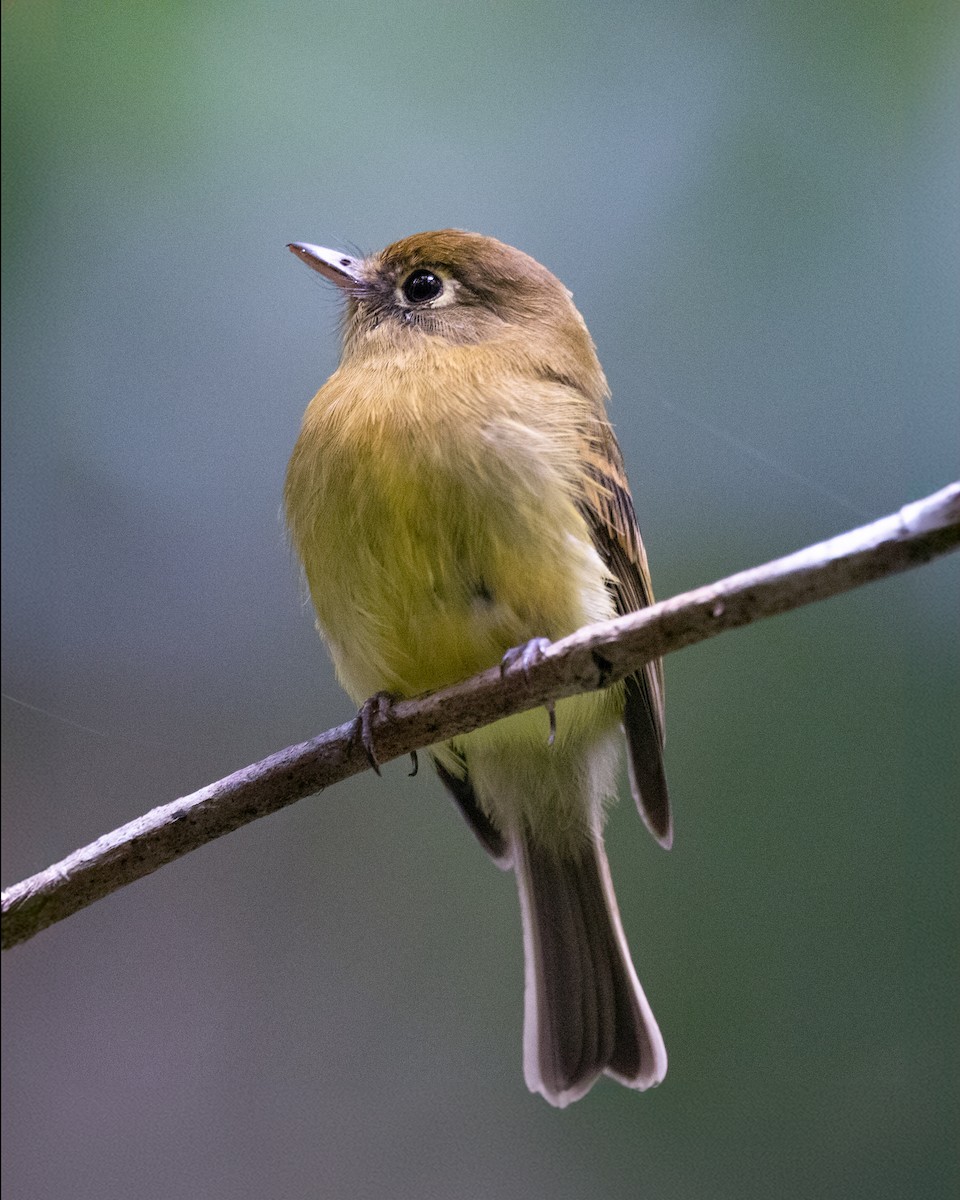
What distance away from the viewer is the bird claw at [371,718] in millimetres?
1413

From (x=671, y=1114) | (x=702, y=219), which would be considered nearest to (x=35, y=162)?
(x=702, y=219)

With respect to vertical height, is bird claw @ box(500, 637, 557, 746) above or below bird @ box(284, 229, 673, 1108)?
below

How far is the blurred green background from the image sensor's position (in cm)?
163

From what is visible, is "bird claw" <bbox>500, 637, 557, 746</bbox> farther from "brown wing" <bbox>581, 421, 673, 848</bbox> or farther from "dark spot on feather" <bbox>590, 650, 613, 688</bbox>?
"brown wing" <bbox>581, 421, 673, 848</bbox>

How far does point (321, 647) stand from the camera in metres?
2.13

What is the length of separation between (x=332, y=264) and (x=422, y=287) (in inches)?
5.6

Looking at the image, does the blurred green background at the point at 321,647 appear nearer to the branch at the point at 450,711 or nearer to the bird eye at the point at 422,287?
the bird eye at the point at 422,287

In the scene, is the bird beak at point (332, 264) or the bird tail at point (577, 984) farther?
the bird beak at point (332, 264)

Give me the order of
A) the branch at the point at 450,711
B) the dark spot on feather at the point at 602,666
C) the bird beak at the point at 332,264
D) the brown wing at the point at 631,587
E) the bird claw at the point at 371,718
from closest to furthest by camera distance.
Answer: the branch at the point at 450,711 → the dark spot on feather at the point at 602,666 → the bird claw at the point at 371,718 → the brown wing at the point at 631,587 → the bird beak at the point at 332,264

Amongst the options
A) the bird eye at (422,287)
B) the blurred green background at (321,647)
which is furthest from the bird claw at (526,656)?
the bird eye at (422,287)

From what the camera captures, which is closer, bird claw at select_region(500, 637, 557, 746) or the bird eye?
bird claw at select_region(500, 637, 557, 746)

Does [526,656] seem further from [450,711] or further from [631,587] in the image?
[631,587]

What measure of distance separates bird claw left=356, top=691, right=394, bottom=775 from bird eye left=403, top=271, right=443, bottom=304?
25.2 inches

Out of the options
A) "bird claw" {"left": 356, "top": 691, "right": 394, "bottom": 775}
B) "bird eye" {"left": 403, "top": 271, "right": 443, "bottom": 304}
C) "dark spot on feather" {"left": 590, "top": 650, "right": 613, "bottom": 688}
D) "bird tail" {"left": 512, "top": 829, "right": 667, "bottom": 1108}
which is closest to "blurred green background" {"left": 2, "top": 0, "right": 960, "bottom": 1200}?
"bird tail" {"left": 512, "top": 829, "right": 667, "bottom": 1108}
